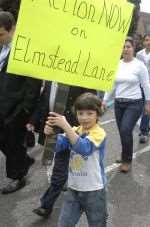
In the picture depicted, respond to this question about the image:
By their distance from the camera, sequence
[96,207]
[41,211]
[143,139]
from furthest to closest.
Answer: [143,139], [41,211], [96,207]

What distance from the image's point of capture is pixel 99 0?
3166mm

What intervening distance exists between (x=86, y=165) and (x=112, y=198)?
6.16ft

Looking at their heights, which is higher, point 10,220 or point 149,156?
point 149,156

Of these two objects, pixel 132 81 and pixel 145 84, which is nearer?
pixel 145 84

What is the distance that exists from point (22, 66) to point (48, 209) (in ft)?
5.75

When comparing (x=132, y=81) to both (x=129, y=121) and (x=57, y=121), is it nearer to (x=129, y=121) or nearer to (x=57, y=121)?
(x=129, y=121)

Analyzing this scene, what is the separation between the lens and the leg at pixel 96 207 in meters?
3.34

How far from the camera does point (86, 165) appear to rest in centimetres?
331

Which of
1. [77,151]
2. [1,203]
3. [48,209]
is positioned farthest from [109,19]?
[1,203]

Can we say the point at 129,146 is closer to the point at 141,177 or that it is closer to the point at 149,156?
the point at 141,177

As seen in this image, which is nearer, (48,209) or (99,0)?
(99,0)

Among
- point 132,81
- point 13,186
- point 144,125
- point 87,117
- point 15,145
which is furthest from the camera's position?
point 144,125

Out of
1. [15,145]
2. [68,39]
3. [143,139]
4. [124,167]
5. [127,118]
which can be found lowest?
[124,167]

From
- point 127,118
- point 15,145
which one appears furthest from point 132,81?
point 15,145
